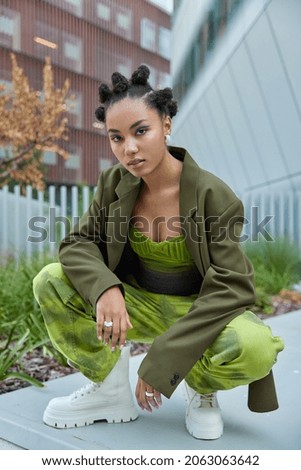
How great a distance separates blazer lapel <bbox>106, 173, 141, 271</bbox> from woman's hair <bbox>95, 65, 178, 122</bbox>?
0.78 ft

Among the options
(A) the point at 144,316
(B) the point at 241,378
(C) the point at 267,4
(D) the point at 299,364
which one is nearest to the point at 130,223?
(A) the point at 144,316

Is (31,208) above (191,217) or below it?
above

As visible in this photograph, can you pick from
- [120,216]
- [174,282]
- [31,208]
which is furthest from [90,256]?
[31,208]

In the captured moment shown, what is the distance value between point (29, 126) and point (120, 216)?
5522 mm

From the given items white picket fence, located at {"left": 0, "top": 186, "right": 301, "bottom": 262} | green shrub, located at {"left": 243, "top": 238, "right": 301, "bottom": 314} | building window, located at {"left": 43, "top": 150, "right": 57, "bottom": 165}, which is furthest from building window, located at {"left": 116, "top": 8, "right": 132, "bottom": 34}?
green shrub, located at {"left": 243, "top": 238, "right": 301, "bottom": 314}

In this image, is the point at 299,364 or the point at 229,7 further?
the point at 229,7

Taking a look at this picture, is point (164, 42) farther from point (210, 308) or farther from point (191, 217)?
point (210, 308)

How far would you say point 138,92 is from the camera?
1578mm

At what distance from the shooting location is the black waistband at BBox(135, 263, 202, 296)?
175cm

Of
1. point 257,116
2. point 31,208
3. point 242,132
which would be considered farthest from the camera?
point 242,132

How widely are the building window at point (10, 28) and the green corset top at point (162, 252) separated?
5690 millimetres

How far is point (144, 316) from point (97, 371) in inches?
8.7

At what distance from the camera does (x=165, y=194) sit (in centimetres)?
170

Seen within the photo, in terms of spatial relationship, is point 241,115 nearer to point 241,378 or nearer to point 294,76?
point 294,76
